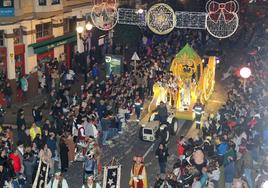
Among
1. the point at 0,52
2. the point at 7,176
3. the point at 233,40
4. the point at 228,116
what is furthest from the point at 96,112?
the point at 233,40

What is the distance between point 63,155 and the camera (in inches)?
739

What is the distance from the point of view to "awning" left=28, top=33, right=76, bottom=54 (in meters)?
31.6

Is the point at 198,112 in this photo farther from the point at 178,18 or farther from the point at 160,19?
the point at 178,18

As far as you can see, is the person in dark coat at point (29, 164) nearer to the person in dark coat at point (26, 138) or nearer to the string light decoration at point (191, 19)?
the person in dark coat at point (26, 138)

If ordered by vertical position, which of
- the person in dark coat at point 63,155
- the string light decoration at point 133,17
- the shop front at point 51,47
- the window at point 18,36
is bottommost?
the person in dark coat at point 63,155

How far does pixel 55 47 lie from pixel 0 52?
476 centimetres

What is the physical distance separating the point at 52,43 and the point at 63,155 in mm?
15354

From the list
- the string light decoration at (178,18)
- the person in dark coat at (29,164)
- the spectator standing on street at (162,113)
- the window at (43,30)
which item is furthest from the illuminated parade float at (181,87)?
the window at (43,30)

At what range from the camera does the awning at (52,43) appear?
31609 mm

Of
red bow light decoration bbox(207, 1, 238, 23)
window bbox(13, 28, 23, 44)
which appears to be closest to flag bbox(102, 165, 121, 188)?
red bow light decoration bbox(207, 1, 238, 23)

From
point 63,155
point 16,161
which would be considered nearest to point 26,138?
point 63,155

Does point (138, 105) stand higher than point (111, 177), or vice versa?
point (111, 177)

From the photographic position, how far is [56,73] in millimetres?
29047

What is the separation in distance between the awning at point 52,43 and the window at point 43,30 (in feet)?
1.89
